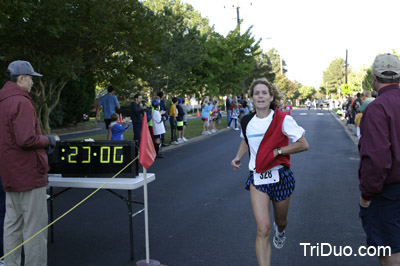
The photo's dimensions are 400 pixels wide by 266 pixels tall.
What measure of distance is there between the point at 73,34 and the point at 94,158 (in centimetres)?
966

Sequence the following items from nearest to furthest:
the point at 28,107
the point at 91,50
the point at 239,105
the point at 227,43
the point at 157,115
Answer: the point at 28,107, the point at 157,115, the point at 91,50, the point at 239,105, the point at 227,43

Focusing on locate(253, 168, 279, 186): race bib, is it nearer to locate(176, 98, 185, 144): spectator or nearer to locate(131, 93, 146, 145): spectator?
locate(131, 93, 146, 145): spectator

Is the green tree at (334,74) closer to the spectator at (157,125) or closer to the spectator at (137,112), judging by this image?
the spectator at (157,125)

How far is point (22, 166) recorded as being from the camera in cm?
388

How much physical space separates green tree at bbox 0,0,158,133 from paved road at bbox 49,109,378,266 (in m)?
5.90

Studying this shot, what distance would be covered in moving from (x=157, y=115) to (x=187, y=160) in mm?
1984

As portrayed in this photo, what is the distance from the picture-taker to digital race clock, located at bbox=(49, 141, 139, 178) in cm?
504

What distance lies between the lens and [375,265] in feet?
14.8

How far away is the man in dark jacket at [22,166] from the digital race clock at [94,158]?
1.12 meters

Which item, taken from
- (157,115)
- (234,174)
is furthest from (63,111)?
(234,174)

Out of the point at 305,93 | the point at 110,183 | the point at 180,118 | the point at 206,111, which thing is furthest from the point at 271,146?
the point at 305,93

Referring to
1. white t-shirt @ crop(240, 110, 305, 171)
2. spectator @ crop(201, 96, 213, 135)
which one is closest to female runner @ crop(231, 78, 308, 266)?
white t-shirt @ crop(240, 110, 305, 171)

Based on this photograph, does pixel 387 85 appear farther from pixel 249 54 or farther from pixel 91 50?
pixel 249 54

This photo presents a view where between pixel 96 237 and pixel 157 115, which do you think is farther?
pixel 157 115
